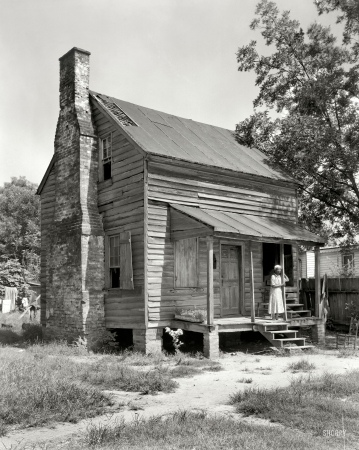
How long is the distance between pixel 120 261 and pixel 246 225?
152 inches

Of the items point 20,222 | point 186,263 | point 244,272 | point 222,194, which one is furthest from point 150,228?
point 20,222

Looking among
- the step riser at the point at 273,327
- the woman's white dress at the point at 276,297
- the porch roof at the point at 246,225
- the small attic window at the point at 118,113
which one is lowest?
the step riser at the point at 273,327

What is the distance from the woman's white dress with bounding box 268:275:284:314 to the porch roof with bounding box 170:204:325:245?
123cm

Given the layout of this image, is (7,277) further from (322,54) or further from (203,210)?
(322,54)

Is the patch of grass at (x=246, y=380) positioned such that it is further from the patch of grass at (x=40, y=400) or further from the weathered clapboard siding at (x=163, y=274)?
the weathered clapboard siding at (x=163, y=274)

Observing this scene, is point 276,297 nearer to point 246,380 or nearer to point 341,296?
point 246,380

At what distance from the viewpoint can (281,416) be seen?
21.6 feet

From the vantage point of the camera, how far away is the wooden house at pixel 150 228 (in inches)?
551

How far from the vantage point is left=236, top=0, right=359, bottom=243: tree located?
1741cm

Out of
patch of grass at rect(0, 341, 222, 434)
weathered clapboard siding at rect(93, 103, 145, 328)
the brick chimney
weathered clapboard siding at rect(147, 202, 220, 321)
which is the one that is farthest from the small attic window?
patch of grass at rect(0, 341, 222, 434)

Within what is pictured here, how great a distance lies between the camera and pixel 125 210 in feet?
48.6

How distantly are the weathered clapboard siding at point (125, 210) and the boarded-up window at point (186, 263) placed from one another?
1.14m

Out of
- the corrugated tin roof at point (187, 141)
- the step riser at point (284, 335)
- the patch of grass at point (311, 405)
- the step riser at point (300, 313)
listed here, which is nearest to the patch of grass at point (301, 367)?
the patch of grass at point (311, 405)

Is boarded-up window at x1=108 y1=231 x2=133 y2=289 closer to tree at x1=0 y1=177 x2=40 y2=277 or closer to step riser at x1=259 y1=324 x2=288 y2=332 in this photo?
step riser at x1=259 y1=324 x2=288 y2=332
